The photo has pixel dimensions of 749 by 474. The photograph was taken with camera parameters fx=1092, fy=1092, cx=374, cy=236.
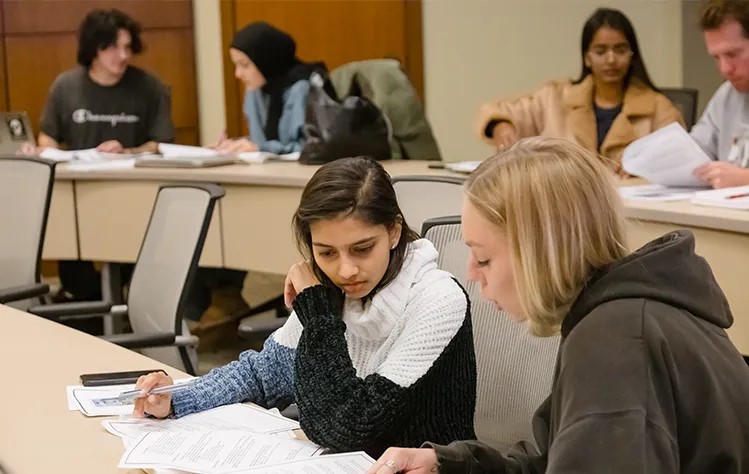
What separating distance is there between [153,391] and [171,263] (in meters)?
1.14

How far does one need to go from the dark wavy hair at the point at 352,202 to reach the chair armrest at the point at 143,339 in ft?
3.07

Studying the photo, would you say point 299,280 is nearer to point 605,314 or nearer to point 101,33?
point 605,314

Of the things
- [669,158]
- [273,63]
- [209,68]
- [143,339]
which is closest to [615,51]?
[669,158]

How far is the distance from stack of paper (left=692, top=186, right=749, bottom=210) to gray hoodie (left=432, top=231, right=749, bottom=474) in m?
1.55

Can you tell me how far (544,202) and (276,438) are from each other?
69 centimetres

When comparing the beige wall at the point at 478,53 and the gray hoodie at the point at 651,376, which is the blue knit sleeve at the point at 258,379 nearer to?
the gray hoodie at the point at 651,376

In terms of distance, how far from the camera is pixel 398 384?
1.72 m

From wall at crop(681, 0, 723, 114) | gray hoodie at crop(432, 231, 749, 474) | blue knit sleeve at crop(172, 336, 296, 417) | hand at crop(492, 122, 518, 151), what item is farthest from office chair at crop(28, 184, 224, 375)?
wall at crop(681, 0, 723, 114)

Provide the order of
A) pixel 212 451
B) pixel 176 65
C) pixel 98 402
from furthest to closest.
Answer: pixel 176 65 < pixel 98 402 < pixel 212 451

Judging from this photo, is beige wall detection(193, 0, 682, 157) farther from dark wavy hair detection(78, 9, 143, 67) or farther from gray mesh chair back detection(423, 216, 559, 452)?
gray mesh chair back detection(423, 216, 559, 452)

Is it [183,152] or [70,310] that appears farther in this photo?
[183,152]

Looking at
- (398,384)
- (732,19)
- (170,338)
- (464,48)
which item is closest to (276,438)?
(398,384)

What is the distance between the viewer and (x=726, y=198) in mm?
2844

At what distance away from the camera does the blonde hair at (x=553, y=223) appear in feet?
4.15
